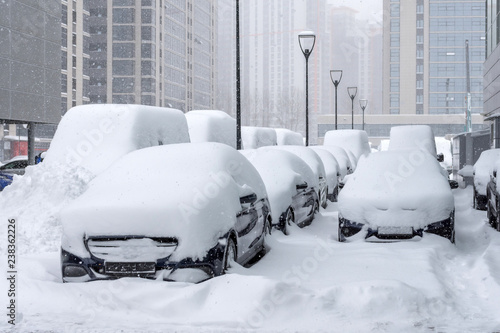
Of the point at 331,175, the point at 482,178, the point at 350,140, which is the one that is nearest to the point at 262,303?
the point at 482,178

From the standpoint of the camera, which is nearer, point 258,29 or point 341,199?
point 341,199

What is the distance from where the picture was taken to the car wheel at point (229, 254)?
21.6 feet

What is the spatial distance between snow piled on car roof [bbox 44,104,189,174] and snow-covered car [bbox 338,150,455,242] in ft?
15.5

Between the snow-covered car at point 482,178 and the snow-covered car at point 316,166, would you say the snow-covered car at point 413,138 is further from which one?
the snow-covered car at point 316,166

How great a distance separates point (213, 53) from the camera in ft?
452

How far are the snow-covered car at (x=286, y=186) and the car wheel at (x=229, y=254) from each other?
3412 mm

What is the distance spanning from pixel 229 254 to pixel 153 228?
95cm

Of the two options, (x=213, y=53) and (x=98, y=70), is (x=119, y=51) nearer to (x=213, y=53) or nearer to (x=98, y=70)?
(x=98, y=70)

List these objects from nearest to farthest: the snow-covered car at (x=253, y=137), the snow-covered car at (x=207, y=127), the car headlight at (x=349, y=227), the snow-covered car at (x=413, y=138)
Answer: the car headlight at (x=349, y=227) < the snow-covered car at (x=207, y=127) < the snow-covered car at (x=413, y=138) < the snow-covered car at (x=253, y=137)

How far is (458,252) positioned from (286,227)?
271cm

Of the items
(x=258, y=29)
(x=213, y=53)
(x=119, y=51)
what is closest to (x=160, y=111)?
(x=119, y=51)

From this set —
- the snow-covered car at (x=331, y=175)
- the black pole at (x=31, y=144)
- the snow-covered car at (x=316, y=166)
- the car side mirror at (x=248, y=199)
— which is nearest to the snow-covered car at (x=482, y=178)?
the snow-covered car at (x=316, y=166)

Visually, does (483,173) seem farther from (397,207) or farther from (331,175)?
(397,207)

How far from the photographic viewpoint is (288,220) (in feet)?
36.0
